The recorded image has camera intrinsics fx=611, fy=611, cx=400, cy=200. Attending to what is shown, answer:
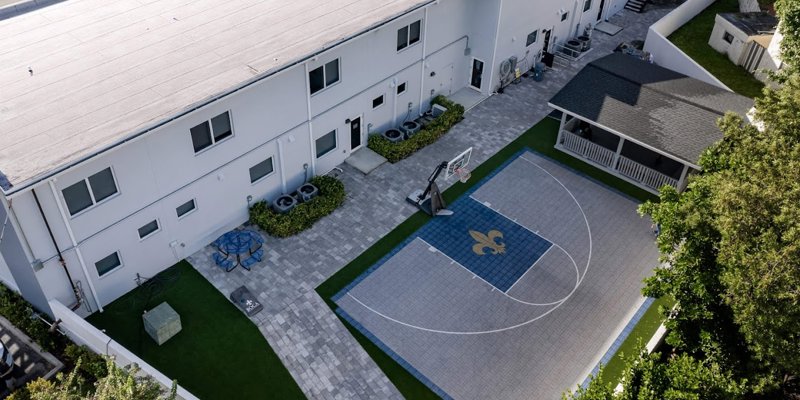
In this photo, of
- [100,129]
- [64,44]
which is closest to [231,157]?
[100,129]

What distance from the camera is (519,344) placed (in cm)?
2267

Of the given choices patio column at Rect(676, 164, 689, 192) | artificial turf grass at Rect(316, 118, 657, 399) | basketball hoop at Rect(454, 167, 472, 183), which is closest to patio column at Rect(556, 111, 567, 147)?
artificial turf grass at Rect(316, 118, 657, 399)

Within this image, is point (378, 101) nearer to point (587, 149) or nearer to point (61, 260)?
point (587, 149)

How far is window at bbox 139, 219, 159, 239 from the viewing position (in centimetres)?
2297

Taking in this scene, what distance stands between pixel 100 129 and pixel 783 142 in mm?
20033

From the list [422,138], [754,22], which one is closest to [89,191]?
[422,138]

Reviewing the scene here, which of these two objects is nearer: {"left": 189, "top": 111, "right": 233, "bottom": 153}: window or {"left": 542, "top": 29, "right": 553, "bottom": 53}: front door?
{"left": 189, "top": 111, "right": 233, "bottom": 153}: window

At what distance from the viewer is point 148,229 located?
76.1 feet

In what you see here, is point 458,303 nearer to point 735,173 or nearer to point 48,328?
point 735,173

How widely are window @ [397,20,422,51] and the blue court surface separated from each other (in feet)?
27.3

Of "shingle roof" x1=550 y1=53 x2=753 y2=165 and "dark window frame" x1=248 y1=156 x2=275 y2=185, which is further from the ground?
"shingle roof" x1=550 y1=53 x2=753 y2=165

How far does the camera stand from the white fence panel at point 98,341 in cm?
1927

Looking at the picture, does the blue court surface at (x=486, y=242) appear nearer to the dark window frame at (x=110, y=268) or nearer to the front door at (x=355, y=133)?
the front door at (x=355, y=133)

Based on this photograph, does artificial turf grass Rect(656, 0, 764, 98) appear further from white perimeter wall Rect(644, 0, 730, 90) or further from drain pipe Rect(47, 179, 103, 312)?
drain pipe Rect(47, 179, 103, 312)
